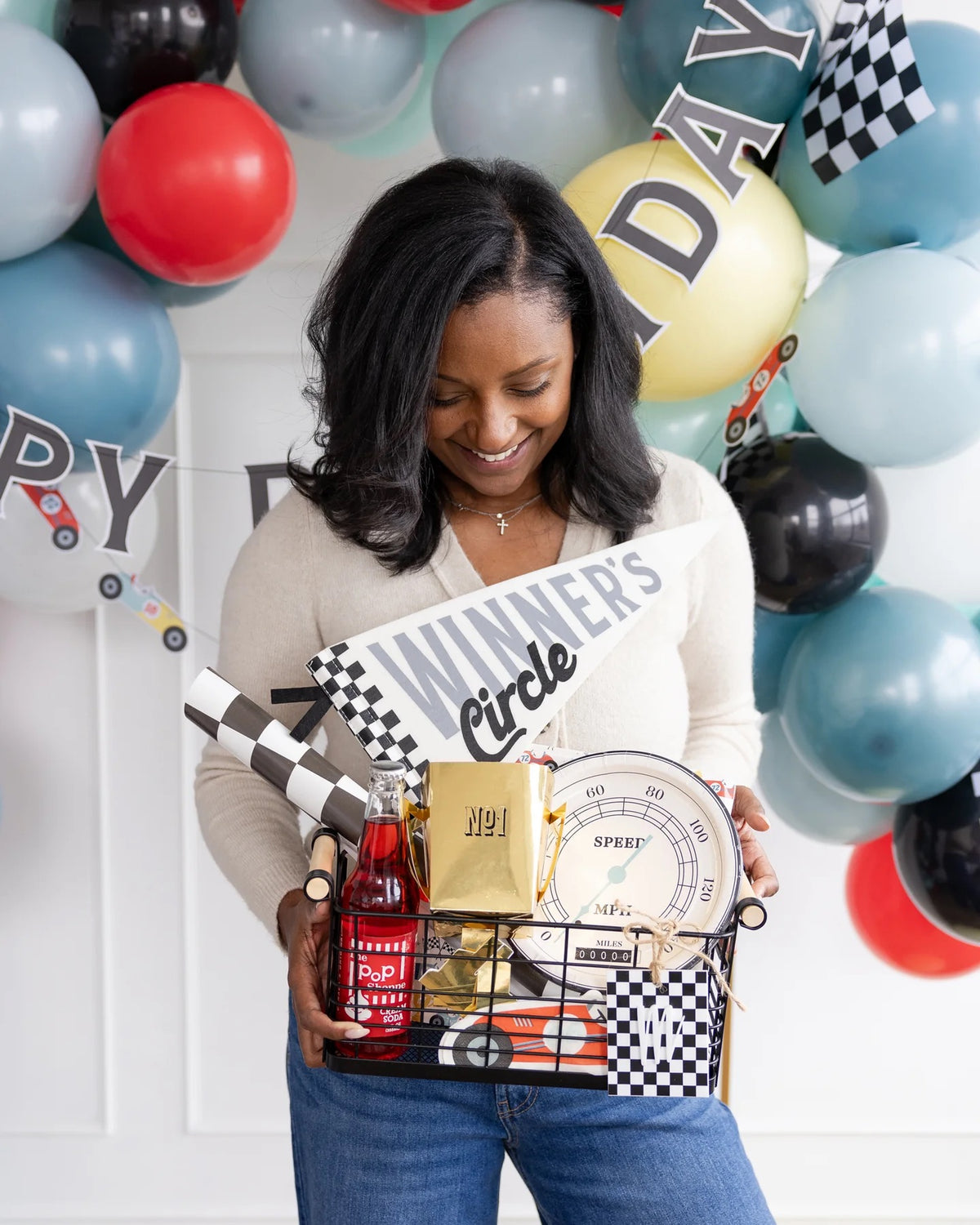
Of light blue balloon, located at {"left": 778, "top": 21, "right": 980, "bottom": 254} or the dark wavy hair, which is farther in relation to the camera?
light blue balloon, located at {"left": 778, "top": 21, "right": 980, "bottom": 254}

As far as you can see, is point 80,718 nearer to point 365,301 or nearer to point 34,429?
point 34,429

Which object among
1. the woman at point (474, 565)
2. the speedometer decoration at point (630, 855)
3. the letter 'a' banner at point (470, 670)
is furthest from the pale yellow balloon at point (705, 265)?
the speedometer decoration at point (630, 855)

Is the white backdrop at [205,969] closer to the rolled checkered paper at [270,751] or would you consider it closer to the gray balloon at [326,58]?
the gray balloon at [326,58]

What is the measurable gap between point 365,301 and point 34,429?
60cm

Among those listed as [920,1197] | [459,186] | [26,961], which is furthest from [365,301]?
→ [920,1197]

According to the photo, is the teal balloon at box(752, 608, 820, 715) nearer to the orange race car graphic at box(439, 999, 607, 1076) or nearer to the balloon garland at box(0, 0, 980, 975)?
the balloon garland at box(0, 0, 980, 975)

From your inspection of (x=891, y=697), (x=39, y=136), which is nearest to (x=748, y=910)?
(x=891, y=697)

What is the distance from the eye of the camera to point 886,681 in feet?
4.67

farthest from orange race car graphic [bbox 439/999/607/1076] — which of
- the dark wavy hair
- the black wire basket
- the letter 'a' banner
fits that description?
the dark wavy hair

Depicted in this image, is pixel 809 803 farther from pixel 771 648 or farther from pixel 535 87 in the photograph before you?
pixel 535 87

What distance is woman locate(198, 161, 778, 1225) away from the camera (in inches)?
37.3

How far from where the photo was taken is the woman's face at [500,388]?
0.96 meters

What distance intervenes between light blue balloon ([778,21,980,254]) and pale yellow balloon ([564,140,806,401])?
0.19 ft

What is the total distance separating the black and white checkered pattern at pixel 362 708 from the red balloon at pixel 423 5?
2.89 ft
